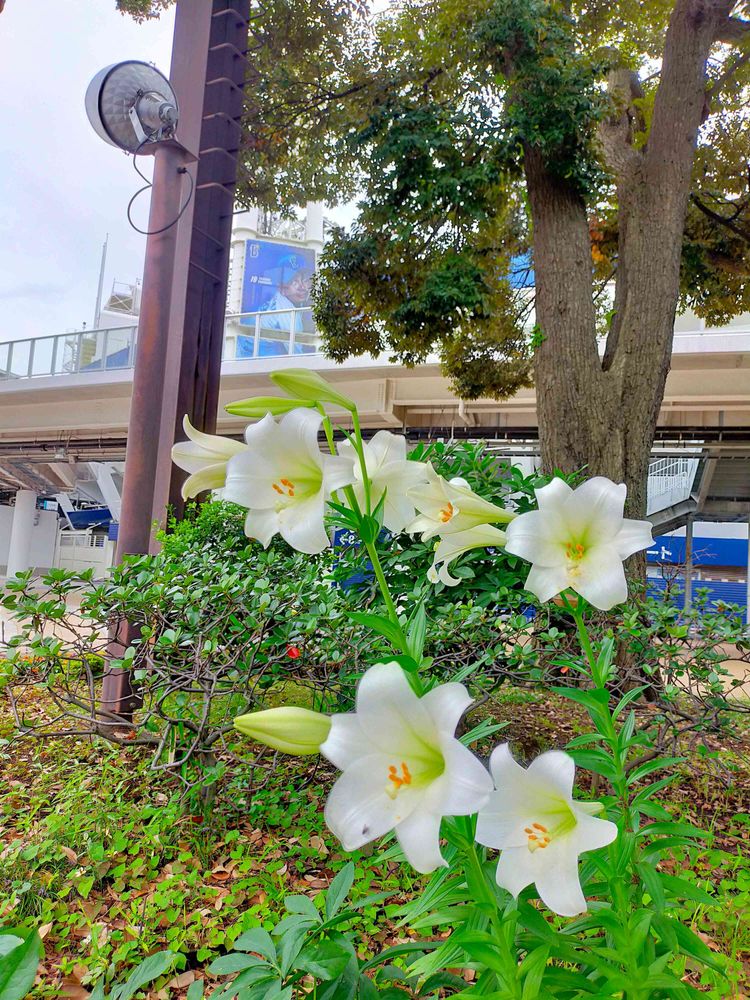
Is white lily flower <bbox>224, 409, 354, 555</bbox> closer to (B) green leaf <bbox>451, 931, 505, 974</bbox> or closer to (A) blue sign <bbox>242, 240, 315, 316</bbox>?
(B) green leaf <bbox>451, 931, 505, 974</bbox>

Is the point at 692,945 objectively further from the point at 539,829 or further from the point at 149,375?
the point at 149,375

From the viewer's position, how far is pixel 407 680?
48 cm

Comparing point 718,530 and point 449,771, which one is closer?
point 449,771

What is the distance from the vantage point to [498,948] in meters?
0.62

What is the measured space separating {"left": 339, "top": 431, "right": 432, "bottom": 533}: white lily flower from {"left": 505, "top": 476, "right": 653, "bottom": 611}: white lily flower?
11 centimetres

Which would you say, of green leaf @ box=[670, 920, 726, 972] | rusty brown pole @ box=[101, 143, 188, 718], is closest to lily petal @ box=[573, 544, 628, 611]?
green leaf @ box=[670, 920, 726, 972]

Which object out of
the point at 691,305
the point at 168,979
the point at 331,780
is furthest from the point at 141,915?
the point at 691,305

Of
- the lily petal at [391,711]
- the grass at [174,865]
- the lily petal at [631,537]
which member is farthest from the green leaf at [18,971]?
the grass at [174,865]

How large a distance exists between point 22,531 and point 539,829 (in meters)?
18.0

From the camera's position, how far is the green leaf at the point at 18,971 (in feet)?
1.71

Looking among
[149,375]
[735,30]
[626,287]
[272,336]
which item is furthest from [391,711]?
[272,336]

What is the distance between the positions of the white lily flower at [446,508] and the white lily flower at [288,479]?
4.7 inches

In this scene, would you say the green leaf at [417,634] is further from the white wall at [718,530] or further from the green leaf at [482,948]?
the white wall at [718,530]

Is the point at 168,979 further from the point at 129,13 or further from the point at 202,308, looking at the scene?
the point at 129,13
